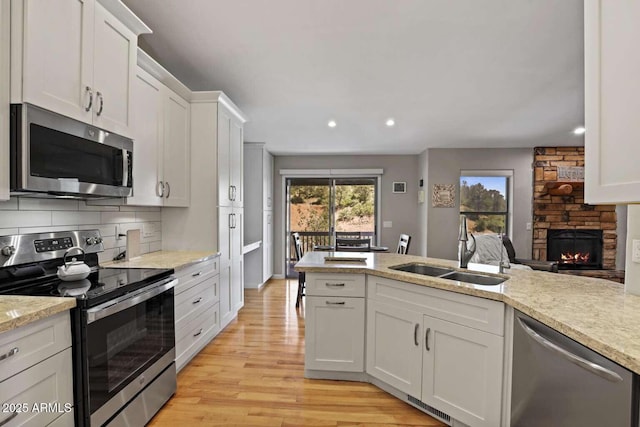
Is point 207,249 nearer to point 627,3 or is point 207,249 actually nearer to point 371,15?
point 371,15

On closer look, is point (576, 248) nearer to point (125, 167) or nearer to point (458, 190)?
point (458, 190)

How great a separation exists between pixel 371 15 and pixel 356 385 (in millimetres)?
2549

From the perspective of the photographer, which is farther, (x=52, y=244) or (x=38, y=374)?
(x=52, y=244)

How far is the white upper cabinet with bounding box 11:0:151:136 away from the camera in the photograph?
1.47 metres

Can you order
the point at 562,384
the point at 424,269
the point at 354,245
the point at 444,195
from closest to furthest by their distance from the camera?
the point at 562,384 < the point at 424,269 < the point at 354,245 < the point at 444,195

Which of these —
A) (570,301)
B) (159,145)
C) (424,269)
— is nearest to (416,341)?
(424,269)

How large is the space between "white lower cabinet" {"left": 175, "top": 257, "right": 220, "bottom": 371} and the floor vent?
1717 millimetres

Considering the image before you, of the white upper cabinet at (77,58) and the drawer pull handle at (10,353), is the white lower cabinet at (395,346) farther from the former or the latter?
the white upper cabinet at (77,58)

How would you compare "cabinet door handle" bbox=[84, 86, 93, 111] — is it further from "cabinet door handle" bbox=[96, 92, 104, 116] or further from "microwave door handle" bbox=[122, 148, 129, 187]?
"microwave door handle" bbox=[122, 148, 129, 187]

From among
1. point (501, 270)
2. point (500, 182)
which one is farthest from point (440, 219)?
point (501, 270)

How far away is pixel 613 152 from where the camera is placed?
1.15 meters

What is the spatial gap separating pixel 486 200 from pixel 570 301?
4.95 meters

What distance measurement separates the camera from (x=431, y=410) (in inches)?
81.7

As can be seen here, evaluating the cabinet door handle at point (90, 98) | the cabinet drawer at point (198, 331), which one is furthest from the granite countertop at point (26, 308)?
the cabinet drawer at point (198, 331)
